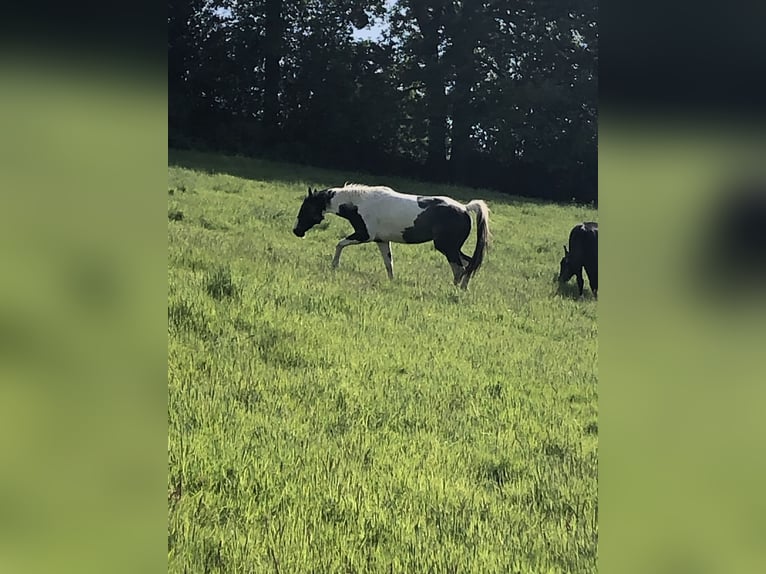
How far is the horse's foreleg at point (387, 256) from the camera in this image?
2195 mm

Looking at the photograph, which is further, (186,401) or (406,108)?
(406,108)

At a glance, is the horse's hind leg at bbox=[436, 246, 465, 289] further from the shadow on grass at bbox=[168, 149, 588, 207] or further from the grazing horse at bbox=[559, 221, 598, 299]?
the grazing horse at bbox=[559, 221, 598, 299]

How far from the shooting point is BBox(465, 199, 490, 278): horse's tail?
213cm

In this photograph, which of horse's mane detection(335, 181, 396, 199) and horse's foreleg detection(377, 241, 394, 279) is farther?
horse's foreleg detection(377, 241, 394, 279)

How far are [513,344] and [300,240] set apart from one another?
31.6 inches

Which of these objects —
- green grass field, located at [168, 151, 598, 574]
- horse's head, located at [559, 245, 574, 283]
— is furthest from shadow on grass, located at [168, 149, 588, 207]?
horse's head, located at [559, 245, 574, 283]

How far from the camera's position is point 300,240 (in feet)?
7.22

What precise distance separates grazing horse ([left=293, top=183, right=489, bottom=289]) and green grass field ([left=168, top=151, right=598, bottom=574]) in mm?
47

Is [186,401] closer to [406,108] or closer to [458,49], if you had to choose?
[406,108]
